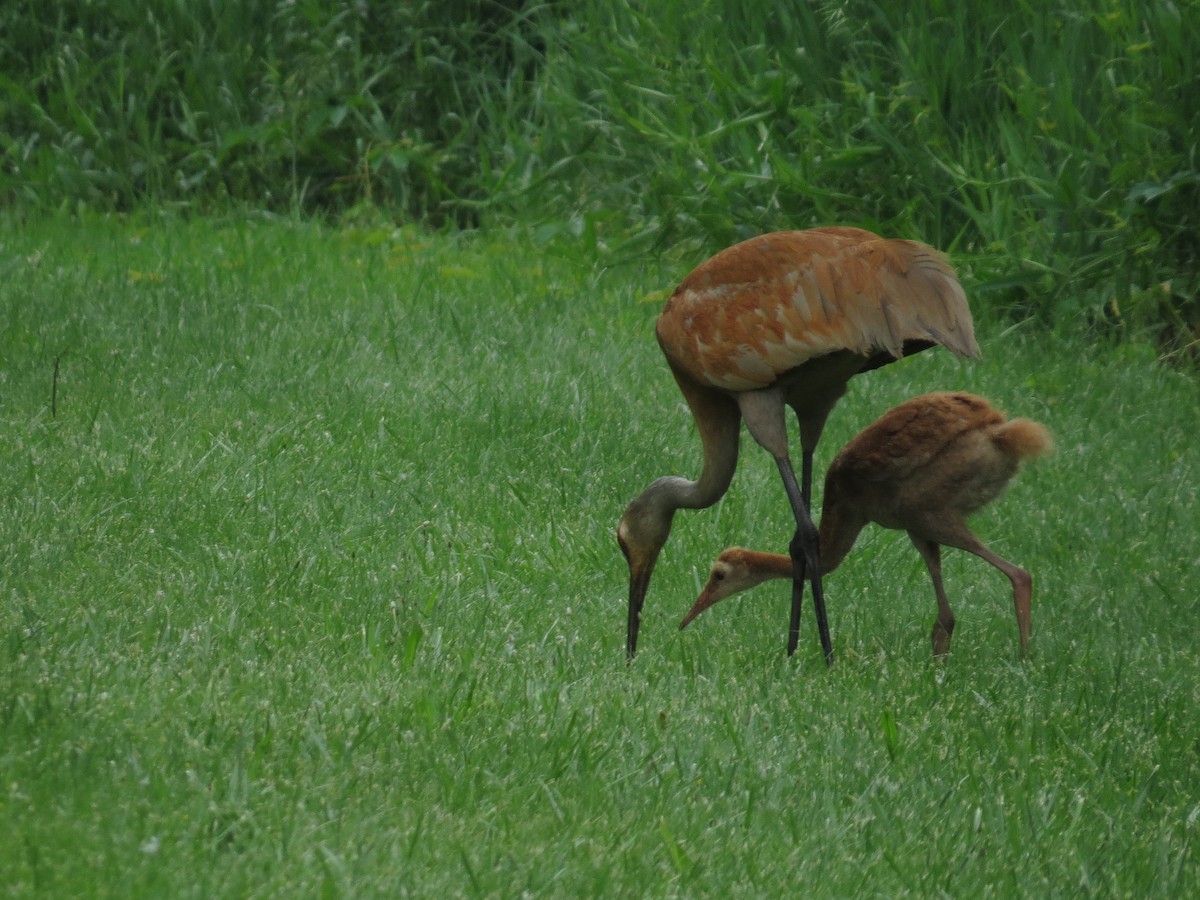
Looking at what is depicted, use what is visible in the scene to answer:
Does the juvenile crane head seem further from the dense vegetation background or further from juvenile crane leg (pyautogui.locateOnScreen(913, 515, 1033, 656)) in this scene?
the dense vegetation background

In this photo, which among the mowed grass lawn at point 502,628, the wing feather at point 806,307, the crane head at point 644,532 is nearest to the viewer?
the mowed grass lawn at point 502,628

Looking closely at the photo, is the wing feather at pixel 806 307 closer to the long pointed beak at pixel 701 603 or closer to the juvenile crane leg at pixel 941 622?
A: the long pointed beak at pixel 701 603

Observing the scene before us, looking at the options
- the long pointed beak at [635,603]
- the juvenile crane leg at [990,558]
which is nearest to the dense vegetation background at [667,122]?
the juvenile crane leg at [990,558]

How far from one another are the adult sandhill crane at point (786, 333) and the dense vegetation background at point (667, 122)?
3522 mm

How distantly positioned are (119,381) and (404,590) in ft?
7.43

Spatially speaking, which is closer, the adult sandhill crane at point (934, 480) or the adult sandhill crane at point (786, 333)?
the adult sandhill crane at point (786, 333)

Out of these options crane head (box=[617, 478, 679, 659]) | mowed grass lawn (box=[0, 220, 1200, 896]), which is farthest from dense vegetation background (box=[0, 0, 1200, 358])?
crane head (box=[617, 478, 679, 659])

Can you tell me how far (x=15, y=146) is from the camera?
10.5 meters

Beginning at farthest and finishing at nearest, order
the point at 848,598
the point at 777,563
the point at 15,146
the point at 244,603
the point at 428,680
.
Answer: the point at 15,146, the point at 848,598, the point at 777,563, the point at 244,603, the point at 428,680

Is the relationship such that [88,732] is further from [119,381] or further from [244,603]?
[119,381]

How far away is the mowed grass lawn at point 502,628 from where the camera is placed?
335cm

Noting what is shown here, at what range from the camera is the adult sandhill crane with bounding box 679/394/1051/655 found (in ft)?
17.5

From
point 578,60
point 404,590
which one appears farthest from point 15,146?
point 404,590

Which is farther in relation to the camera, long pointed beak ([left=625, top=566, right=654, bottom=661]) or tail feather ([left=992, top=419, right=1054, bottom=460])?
tail feather ([left=992, top=419, right=1054, bottom=460])
